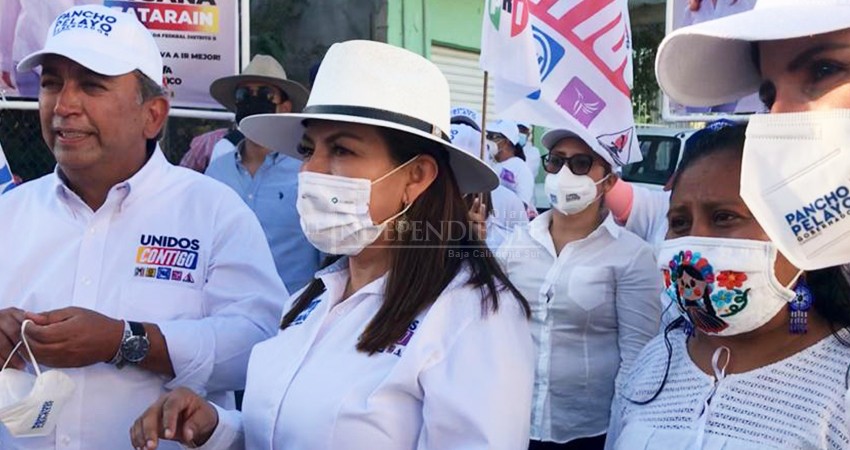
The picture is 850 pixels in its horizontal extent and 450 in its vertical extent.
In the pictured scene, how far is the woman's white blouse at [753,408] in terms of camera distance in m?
1.73

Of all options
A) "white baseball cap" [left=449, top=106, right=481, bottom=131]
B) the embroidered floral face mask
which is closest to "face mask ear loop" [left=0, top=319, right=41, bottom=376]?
the embroidered floral face mask

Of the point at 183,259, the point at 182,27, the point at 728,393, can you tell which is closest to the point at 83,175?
the point at 183,259

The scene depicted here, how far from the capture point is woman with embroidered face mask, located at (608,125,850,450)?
1765 mm

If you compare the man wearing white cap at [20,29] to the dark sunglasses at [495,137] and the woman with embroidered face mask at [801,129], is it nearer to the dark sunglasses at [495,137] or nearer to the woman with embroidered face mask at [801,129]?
the dark sunglasses at [495,137]

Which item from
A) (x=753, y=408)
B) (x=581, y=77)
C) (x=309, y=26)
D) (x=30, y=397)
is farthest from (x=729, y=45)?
(x=309, y=26)

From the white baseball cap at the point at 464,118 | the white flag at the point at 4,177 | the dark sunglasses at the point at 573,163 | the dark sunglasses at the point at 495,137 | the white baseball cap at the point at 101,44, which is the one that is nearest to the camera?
the white baseball cap at the point at 101,44

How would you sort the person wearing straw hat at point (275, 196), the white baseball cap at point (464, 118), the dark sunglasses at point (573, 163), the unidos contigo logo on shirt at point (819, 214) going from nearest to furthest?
the unidos contigo logo on shirt at point (819, 214)
the dark sunglasses at point (573, 163)
the person wearing straw hat at point (275, 196)
the white baseball cap at point (464, 118)

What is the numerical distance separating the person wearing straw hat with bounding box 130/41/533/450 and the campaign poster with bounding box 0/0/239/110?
377cm

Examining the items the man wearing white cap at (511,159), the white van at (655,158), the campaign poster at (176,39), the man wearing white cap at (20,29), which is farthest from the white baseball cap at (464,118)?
the white van at (655,158)

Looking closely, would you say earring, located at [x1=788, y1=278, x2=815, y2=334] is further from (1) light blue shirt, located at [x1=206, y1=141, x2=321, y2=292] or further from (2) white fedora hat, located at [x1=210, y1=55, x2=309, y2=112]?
(2) white fedora hat, located at [x1=210, y1=55, x2=309, y2=112]

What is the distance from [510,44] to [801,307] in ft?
7.75

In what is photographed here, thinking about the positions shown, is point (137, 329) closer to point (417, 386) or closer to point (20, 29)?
point (417, 386)

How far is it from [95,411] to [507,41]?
97.0 inches

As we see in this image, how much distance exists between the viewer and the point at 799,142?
1604 millimetres
